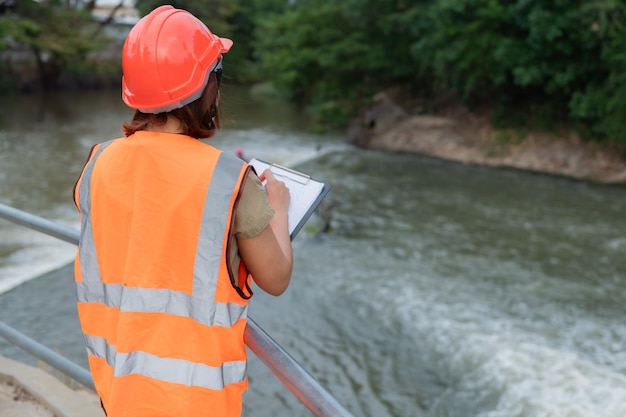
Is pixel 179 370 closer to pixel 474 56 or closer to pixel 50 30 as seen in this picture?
pixel 474 56

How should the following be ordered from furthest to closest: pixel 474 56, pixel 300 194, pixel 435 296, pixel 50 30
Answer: pixel 50 30 → pixel 474 56 → pixel 435 296 → pixel 300 194

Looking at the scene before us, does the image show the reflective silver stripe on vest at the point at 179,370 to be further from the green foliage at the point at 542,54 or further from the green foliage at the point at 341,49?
the green foliage at the point at 341,49

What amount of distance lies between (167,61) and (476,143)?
1457 cm

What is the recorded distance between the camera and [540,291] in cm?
723

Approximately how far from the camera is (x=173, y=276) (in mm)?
1266

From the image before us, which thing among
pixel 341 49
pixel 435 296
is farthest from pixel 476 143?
pixel 435 296

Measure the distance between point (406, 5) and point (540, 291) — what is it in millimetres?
10490

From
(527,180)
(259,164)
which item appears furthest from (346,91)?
(259,164)

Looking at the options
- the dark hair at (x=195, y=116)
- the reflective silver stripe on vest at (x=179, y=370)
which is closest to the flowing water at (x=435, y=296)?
the dark hair at (x=195, y=116)

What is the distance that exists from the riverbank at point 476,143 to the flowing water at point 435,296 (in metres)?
0.75

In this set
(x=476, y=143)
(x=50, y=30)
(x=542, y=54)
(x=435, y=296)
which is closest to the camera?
(x=435, y=296)

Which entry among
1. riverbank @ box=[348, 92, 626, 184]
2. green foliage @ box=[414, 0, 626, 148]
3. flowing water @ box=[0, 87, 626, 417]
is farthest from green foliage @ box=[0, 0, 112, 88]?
green foliage @ box=[414, 0, 626, 148]

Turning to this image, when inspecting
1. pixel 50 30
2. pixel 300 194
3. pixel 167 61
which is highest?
pixel 167 61

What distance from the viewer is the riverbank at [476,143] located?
13.1 metres
